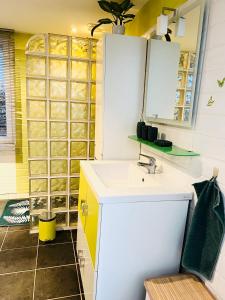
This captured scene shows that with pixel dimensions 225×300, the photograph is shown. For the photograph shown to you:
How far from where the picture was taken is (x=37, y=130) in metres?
2.16

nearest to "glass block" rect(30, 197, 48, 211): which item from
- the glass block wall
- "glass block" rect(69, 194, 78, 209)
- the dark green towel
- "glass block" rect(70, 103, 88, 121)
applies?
the glass block wall

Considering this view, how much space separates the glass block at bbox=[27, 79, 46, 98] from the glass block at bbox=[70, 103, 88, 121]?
0.30 metres

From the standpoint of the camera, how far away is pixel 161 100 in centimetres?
163

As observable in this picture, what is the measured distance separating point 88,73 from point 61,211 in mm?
1485

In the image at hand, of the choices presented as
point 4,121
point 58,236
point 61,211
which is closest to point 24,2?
point 4,121

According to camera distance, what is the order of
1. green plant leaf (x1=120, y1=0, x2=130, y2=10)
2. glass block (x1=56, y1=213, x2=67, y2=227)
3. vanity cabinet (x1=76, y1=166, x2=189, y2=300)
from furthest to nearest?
glass block (x1=56, y1=213, x2=67, y2=227) → green plant leaf (x1=120, y1=0, x2=130, y2=10) → vanity cabinet (x1=76, y1=166, x2=189, y2=300)

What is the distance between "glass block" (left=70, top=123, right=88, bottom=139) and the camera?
7.32ft

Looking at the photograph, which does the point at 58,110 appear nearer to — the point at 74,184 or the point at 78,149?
the point at 78,149

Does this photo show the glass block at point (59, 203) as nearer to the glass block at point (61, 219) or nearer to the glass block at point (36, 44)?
the glass block at point (61, 219)

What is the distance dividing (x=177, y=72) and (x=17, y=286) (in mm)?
1981

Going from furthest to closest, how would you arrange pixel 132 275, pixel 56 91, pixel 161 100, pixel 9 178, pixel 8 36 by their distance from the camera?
pixel 9 178
pixel 8 36
pixel 56 91
pixel 161 100
pixel 132 275

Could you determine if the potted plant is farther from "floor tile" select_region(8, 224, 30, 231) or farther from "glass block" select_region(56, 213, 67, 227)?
"floor tile" select_region(8, 224, 30, 231)

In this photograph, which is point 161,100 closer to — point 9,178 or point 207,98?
point 207,98

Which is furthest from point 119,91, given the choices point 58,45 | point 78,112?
point 58,45
